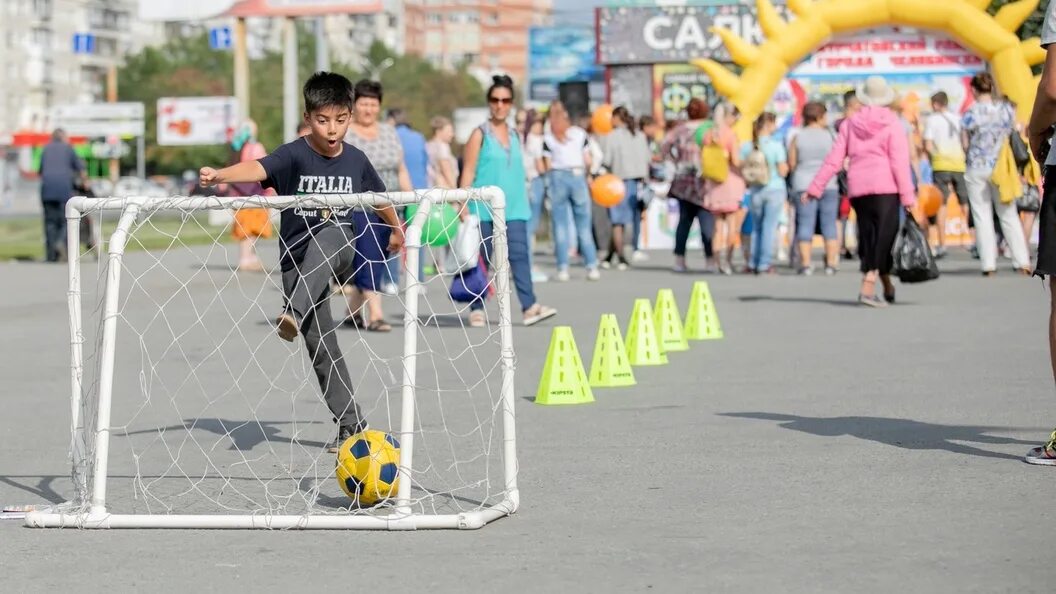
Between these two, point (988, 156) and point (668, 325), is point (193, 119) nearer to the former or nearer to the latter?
point (988, 156)

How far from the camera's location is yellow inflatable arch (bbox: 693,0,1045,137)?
76.6ft

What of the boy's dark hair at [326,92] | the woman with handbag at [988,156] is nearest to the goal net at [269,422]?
the boy's dark hair at [326,92]

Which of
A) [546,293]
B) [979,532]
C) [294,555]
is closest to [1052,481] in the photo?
[979,532]

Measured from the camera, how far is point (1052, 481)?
654cm

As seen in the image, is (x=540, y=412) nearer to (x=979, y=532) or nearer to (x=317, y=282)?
(x=317, y=282)

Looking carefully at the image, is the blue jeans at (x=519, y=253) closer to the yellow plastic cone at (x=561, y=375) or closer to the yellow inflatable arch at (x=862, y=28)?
the yellow plastic cone at (x=561, y=375)

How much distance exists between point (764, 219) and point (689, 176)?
1.09 m

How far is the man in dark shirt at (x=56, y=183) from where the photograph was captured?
81.0ft

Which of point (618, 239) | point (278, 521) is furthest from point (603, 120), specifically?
point (278, 521)

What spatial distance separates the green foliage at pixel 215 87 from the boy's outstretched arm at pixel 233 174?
90.5 meters

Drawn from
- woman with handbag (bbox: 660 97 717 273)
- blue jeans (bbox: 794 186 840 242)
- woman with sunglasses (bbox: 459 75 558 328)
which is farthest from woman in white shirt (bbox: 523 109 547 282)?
woman with sunglasses (bbox: 459 75 558 328)

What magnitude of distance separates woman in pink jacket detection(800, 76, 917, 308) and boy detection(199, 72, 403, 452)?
7.77m

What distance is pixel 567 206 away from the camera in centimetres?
1912

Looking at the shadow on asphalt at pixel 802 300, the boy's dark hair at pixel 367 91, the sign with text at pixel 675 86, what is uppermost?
the sign with text at pixel 675 86
